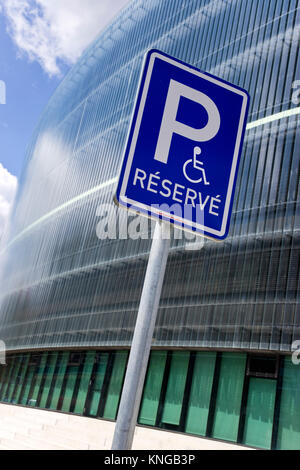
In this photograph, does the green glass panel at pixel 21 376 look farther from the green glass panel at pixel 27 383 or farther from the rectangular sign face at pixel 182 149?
the rectangular sign face at pixel 182 149

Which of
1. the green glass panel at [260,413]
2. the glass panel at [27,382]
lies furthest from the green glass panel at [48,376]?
the green glass panel at [260,413]

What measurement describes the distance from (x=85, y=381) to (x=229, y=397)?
917 cm

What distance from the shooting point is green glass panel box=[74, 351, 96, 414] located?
23547mm

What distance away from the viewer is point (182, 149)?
11.1ft

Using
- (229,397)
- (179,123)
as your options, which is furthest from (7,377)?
(179,123)

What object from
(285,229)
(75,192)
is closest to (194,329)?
(285,229)

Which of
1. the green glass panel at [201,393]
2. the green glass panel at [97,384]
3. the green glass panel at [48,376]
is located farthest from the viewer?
the green glass panel at [48,376]

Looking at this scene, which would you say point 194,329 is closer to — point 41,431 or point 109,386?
point 109,386

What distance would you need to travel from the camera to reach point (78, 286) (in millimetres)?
25938

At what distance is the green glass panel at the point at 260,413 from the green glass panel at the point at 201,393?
5.75ft

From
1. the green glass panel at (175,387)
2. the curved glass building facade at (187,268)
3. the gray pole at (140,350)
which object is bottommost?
the gray pole at (140,350)

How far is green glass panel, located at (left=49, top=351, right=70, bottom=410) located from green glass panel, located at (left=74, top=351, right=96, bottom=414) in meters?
2.24

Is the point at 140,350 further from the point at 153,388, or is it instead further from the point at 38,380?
the point at 38,380

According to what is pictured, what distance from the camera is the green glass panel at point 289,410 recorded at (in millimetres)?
14547
